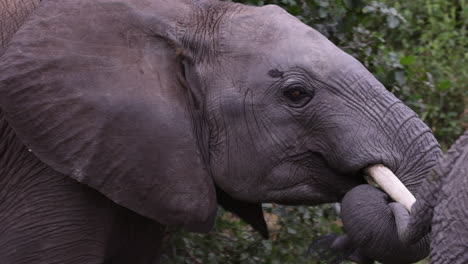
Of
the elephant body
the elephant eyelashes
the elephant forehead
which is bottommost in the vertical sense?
the elephant eyelashes

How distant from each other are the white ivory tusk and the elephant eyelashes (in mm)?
321

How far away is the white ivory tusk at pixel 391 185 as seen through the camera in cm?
349

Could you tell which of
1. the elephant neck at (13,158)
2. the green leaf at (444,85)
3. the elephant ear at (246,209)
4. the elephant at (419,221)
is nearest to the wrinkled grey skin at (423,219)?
the elephant at (419,221)

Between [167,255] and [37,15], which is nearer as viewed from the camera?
[37,15]

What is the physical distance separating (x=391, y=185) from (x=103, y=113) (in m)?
0.98

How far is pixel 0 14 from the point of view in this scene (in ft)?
12.8

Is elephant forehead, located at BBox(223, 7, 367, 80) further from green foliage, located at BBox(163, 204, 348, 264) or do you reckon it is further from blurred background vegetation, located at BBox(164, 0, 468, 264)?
green foliage, located at BBox(163, 204, 348, 264)

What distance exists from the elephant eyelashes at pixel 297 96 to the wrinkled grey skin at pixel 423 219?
0.36 metres

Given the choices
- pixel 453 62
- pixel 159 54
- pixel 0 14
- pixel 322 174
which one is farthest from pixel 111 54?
pixel 453 62

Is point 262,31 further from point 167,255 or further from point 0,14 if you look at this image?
point 167,255

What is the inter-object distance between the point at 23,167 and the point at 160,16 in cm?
70

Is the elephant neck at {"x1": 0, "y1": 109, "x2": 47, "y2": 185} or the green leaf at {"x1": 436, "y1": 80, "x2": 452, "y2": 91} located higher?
the elephant neck at {"x1": 0, "y1": 109, "x2": 47, "y2": 185}

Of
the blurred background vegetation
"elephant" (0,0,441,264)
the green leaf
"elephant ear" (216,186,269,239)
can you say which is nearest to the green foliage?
the blurred background vegetation

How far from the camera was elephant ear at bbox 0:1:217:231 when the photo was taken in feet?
12.1
